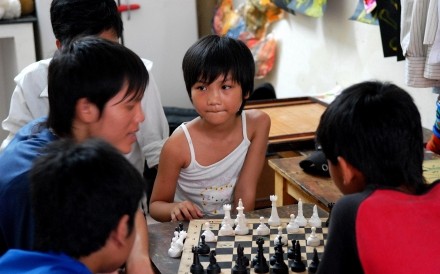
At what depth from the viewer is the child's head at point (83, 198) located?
58.5 inches

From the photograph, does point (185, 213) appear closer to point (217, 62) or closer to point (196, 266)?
point (196, 266)

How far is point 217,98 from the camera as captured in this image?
8.80 ft

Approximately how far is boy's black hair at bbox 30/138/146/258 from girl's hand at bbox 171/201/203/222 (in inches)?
35.0

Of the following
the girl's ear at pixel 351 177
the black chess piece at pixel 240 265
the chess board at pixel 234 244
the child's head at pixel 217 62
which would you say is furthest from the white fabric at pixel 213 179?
the girl's ear at pixel 351 177

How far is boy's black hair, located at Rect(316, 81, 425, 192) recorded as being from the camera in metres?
1.68

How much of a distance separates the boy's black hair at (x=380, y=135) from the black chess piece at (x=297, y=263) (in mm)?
396

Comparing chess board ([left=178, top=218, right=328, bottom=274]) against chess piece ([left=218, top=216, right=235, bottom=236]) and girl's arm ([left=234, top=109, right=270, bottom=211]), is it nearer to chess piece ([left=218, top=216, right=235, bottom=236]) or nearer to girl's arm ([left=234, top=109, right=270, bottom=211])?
chess piece ([left=218, top=216, right=235, bottom=236])

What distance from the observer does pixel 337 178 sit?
182 centimetres

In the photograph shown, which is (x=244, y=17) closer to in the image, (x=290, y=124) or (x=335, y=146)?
(x=290, y=124)

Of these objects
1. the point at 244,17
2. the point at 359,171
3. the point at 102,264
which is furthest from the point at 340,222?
the point at 244,17

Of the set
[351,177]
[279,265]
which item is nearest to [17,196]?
[279,265]

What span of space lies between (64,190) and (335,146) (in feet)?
2.27

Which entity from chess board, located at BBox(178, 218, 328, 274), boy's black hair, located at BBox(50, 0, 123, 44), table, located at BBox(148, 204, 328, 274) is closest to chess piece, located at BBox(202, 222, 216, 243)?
chess board, located at BBox(178, 218, 328, 274)

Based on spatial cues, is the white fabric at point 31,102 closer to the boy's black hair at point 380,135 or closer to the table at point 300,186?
the table at point 300,186
